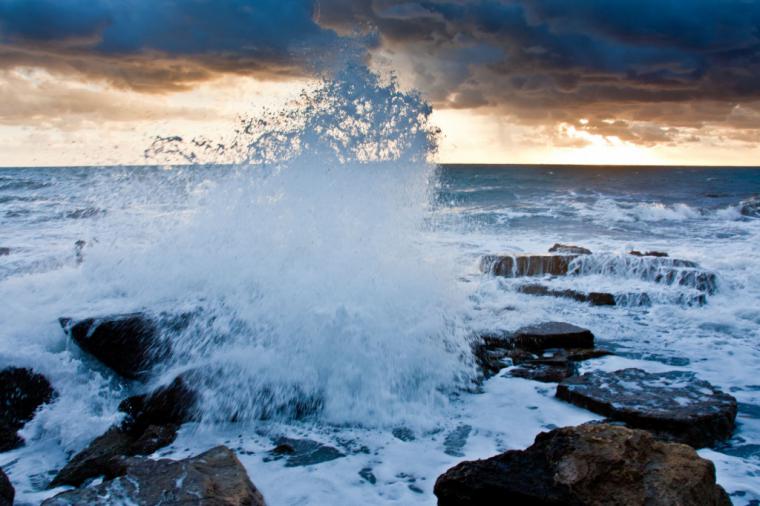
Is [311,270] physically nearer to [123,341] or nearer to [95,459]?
[123,341]

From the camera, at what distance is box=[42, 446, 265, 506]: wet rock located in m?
2.46

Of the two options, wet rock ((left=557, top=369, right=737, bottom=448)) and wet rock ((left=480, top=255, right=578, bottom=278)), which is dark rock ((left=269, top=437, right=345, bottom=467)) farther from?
wet rock ((left=480, top=255, right=578, bottom=278))

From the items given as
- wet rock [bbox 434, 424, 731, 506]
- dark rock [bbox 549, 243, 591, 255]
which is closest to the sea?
wet rock [bbox 434, 424, 731, 506]

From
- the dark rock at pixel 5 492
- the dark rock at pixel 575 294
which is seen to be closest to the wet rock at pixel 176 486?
the dark rock at pixel 5 492

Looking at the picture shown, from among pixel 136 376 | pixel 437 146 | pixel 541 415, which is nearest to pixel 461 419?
pixel 541 415

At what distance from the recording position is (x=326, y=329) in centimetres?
471

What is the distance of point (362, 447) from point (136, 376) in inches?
77.2

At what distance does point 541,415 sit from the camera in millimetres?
4031

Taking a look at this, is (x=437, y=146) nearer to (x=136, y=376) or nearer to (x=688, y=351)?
(x=688, y=351)

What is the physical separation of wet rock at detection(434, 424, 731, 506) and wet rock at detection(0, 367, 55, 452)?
2968 mm

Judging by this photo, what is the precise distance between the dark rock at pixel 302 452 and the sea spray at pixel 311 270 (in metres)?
0.42

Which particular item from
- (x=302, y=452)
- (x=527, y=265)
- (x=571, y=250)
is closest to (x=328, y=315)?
(x=302, y=452)

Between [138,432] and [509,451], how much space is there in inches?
103

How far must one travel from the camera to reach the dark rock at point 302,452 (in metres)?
3.39
